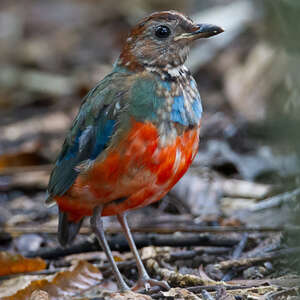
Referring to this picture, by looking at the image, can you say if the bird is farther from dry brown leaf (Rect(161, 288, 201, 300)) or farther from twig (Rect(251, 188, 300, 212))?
twig (Rect(251, 188, 300, 212))

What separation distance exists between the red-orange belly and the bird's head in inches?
21.3

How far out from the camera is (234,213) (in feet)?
19.2

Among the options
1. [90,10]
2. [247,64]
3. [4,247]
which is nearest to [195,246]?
[4,247]

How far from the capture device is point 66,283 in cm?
468

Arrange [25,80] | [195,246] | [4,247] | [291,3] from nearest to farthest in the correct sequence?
[291,3] < [195,246] < [4,247] < [25,80]

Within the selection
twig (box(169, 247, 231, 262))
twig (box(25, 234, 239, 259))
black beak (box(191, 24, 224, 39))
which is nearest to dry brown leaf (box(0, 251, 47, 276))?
twig (box(25, 234, 239, 259))

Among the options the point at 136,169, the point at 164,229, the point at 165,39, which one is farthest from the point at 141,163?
the point at 164,229

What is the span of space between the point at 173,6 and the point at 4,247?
324 inches

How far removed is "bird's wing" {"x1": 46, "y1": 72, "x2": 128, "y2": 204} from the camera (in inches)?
167

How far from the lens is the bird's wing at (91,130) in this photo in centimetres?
425

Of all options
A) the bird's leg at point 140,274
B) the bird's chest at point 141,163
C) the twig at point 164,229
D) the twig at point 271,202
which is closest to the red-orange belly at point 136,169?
the bird's chest at point 141,163

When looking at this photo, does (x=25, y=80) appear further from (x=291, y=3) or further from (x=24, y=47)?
(x=291, y=3)

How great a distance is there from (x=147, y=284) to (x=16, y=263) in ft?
3.63

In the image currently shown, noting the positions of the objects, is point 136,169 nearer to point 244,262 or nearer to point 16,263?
point 244,262
